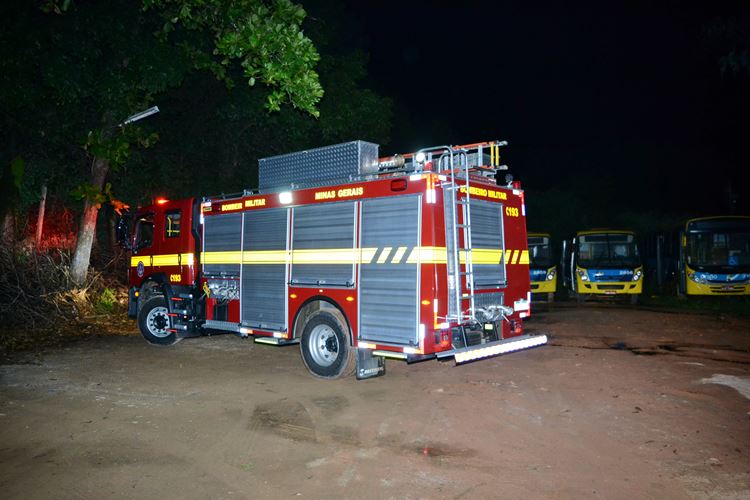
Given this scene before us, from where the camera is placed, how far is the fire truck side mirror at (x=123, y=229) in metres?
12.3

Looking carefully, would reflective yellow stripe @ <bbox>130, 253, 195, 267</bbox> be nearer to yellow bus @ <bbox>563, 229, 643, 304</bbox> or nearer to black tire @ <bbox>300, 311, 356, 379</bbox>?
black tire @ <bbox>300, 311, 356, 379</bbox>

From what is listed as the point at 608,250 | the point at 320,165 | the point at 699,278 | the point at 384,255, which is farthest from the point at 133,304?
the point at 699,278

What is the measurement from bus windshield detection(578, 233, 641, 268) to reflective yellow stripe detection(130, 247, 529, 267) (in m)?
12.0

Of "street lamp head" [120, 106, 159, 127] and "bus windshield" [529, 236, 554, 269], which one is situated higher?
"street lamp head" [120, 106, 159, 127]

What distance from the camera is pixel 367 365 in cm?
816

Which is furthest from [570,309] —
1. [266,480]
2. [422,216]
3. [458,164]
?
[266,480]

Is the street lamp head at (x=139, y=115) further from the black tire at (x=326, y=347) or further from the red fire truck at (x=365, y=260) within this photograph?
the black tire at (x=326, y=347)

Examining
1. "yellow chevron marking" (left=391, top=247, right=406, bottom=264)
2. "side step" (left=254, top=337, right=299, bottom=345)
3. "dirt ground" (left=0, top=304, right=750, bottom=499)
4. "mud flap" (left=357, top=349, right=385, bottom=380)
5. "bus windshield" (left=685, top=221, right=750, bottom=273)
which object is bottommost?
"dirt ground" (left=0, top=304, right=750, bottom=499)

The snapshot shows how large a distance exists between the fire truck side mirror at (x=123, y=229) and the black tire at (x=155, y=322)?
1465 mm

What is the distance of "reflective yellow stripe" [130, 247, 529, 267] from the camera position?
738 cm

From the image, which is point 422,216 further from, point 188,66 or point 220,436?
point 188,66

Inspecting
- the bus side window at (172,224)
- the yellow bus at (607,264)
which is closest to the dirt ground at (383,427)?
the bus side window at (172,224)

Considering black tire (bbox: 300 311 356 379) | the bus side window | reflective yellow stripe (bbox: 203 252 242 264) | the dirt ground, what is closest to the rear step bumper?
the dirt ground

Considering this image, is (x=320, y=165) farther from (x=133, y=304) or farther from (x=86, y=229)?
(x=86, y=229)
